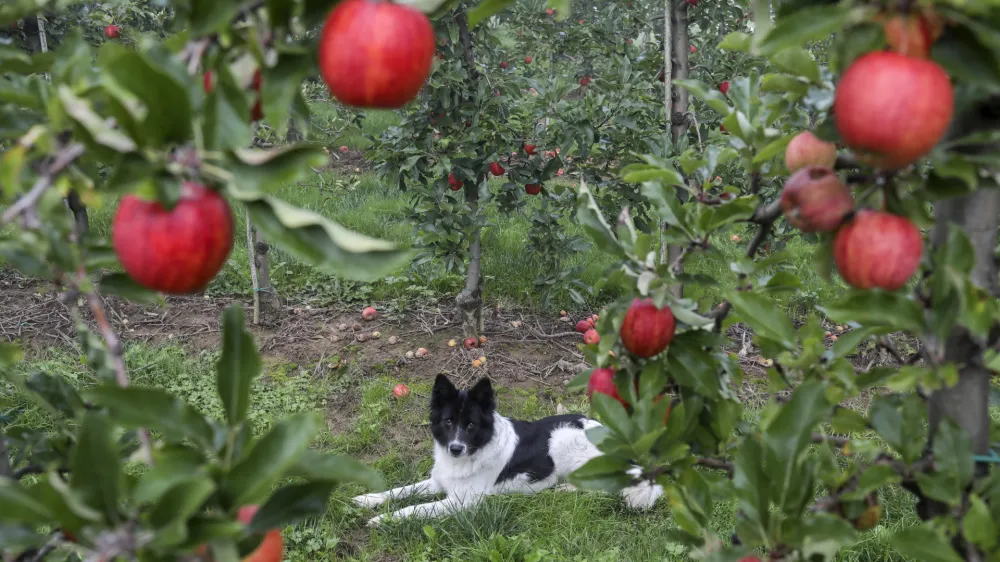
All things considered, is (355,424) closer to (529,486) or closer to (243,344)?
(529,486)

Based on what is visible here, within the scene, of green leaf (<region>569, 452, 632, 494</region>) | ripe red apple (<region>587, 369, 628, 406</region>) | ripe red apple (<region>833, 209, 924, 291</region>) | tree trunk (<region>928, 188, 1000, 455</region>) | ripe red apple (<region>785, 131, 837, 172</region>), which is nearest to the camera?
ripe red apple (<region>833, 209, 924, 291</region>)

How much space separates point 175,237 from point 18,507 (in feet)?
0.98

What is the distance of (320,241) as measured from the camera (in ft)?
2.36

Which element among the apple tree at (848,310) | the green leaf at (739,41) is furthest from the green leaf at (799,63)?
the green leaf at (739,41)

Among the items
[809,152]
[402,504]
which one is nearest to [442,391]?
[402,504]

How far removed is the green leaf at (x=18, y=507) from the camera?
2.24 feet

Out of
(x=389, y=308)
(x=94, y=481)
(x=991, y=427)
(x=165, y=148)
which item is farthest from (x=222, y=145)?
(x=389, y=308)

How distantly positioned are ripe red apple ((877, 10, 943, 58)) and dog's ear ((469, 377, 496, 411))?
2.83 m

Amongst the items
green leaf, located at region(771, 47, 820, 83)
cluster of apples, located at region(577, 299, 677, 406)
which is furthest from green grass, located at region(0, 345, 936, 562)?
green leaf, located at region(771, 47, 820, 83)

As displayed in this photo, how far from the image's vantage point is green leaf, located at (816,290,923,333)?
3.15 feet

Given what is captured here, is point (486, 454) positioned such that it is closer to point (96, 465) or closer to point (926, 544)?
point (926, 544)

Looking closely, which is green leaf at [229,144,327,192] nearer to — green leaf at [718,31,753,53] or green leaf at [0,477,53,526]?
green leaf at [0,477,53,526]

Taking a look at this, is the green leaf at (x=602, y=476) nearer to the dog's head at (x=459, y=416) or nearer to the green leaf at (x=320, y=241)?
the green leaf at (x=320, y=241)

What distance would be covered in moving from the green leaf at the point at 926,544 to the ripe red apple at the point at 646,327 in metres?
0.49
